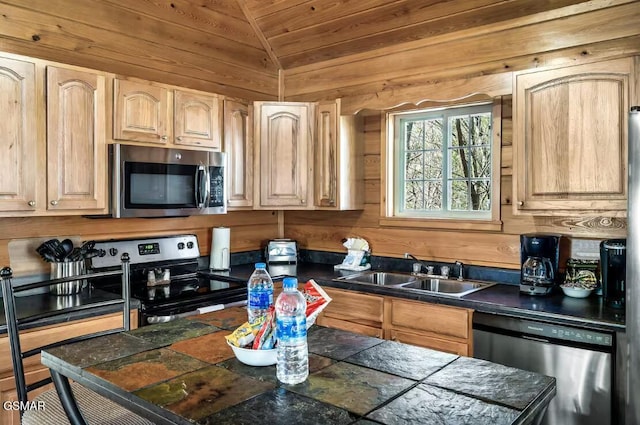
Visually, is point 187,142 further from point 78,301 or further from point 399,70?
point 399,70

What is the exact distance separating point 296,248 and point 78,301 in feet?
5.57

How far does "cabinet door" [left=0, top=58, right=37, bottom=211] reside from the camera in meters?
2.35

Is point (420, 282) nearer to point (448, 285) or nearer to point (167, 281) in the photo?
point (448, 285)

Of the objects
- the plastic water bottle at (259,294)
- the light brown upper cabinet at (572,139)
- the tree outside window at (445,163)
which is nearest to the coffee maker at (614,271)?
the light brown upper cabinet at (572,139)

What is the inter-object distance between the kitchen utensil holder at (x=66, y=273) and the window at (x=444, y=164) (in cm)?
205

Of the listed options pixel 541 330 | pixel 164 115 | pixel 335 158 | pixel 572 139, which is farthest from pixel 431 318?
pixel 164 115

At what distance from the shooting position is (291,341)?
4.21ft

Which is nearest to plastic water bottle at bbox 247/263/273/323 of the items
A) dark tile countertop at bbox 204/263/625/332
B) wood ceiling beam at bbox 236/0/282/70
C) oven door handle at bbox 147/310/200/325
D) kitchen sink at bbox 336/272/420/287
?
oven door handle at bbox 147/310/200/325

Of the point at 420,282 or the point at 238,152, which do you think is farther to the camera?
the point at 238,152

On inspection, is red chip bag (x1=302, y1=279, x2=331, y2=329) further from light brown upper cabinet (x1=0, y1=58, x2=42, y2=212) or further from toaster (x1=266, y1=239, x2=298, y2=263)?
toaster (x1=266, y1=239, x2=298, y2=263)

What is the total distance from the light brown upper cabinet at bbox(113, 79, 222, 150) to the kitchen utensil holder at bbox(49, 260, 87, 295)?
733mm

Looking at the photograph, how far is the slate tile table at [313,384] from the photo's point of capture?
3.70ft

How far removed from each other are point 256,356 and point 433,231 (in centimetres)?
222

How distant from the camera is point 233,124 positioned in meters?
3.43
